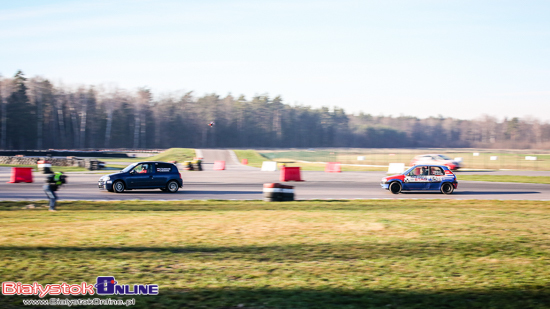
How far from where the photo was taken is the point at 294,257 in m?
7.45

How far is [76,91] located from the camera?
105 meters

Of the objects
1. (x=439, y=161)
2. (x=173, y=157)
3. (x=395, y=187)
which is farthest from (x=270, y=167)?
(x=173, y=157)

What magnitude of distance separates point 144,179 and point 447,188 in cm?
1426

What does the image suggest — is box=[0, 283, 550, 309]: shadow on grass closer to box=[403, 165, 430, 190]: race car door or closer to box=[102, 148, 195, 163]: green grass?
box=[403, 165, 430, 190]: race car door

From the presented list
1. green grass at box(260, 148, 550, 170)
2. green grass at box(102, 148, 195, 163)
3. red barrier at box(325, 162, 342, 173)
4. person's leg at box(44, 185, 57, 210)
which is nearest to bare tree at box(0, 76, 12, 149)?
green grass at box(102, 148, 195, 163)

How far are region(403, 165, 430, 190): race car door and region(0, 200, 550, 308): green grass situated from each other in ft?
28.5

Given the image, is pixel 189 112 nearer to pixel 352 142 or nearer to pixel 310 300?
pixel 352 142

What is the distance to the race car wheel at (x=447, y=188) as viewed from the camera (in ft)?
68.5

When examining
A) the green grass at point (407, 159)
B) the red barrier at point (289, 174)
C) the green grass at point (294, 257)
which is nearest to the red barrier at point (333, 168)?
the red barrier at point (289, 174)

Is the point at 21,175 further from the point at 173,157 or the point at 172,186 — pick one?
the point at 173,157

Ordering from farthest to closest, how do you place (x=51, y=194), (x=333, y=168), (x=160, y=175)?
(x=333, y=168), (x=160, y=175), (x=51, y=194)

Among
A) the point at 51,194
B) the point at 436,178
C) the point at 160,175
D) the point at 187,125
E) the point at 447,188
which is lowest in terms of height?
the point at 447,188

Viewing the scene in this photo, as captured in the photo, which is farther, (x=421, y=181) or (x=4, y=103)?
(x=4, y=103)

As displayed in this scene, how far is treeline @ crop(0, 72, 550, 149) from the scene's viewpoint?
91375mm
